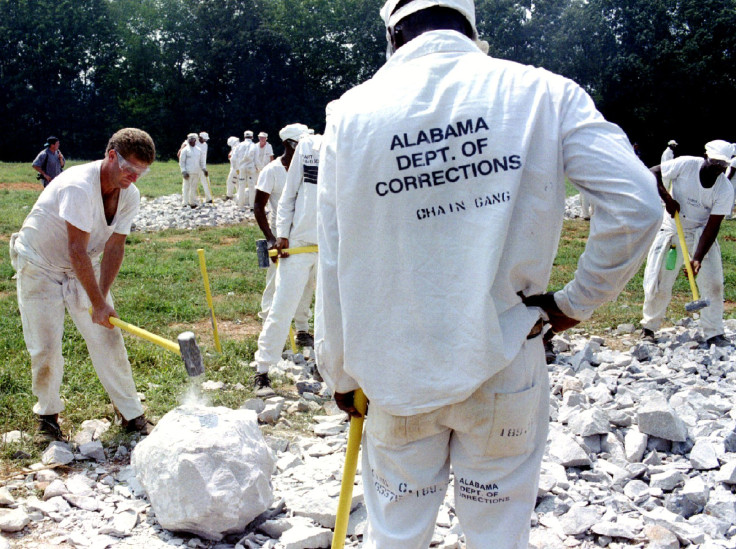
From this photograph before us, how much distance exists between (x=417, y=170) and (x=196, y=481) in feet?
7.17

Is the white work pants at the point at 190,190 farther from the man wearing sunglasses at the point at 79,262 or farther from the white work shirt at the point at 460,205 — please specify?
the white work shirt at the point at 460,205

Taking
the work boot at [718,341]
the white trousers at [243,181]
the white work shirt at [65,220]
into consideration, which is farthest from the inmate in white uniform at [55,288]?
the white trousers at [243,181]

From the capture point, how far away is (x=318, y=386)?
231 inches

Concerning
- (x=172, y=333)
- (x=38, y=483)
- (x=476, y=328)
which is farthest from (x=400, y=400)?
(x=172, y=333)

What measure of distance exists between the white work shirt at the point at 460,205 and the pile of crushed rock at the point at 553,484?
66.2 inches

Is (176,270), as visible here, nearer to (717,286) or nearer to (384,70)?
(717,286)

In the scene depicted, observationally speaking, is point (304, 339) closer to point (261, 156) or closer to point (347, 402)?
point (347, 402)

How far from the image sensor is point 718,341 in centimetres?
736

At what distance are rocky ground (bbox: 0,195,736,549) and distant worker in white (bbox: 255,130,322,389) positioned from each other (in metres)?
0.43

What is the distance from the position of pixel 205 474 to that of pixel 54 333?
174 cm

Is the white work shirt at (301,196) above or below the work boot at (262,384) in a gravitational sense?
above

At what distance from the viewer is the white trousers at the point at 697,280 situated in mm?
7262

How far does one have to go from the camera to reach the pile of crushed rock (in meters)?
3.45

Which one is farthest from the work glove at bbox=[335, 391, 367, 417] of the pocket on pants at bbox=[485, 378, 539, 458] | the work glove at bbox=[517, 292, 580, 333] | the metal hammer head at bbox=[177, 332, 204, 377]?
the metal hammer head at bbox=[177, 332, 204, 377]
